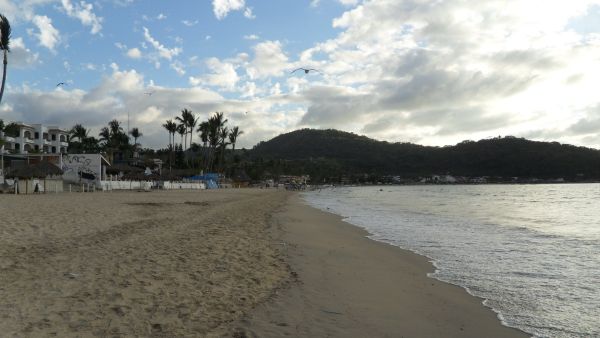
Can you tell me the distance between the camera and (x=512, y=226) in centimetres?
1669

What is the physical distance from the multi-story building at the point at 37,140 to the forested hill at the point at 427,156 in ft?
194

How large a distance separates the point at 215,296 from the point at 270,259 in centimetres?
281

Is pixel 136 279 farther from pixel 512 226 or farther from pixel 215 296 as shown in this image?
pixel 512 226

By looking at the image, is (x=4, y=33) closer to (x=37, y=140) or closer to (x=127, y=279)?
(x=127, y=279)

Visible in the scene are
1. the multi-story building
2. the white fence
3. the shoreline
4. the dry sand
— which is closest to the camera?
the dry sand

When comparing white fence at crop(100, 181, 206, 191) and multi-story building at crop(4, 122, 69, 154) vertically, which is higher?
multi-story building at crop(4, 122, 69, 154)

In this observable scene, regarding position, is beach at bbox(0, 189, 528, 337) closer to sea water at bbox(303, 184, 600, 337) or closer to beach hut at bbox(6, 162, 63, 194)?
sea water at bbox(303, 184, 600, 337)

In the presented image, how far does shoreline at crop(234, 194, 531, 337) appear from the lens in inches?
176

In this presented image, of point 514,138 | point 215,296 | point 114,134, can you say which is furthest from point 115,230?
point 514,138

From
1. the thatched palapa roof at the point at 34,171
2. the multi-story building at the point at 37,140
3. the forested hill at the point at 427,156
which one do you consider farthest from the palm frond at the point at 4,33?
the forested hill at the point at 427,156

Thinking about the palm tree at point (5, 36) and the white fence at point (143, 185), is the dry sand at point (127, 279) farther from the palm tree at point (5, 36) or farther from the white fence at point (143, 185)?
the white fence at point (143, 185)

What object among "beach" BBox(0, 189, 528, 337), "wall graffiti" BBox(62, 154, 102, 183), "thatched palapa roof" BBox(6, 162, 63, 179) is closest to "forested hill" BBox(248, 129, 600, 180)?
"wall graffiti" BBox(62, 154, 102, 183)

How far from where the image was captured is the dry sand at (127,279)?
4.05 meters

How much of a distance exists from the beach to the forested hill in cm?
11512
